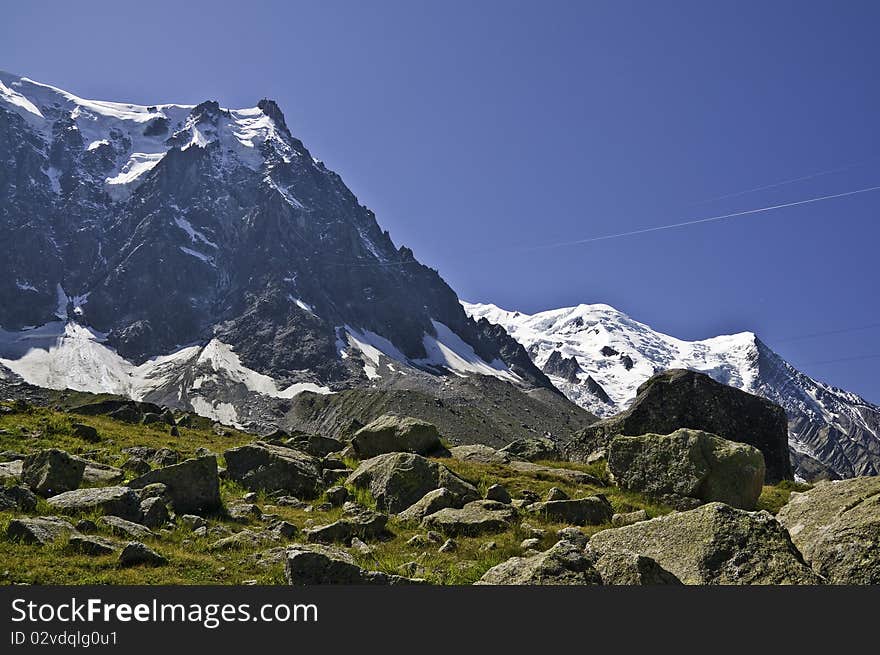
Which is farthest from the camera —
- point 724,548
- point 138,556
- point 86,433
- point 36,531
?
point 86,433

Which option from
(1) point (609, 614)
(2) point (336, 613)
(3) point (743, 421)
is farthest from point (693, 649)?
(3) point (743, 421)

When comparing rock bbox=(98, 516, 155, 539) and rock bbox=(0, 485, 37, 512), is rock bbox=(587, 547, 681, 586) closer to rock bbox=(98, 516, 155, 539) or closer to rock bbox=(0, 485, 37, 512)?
rock bbox=(98, 516, 155, 539)

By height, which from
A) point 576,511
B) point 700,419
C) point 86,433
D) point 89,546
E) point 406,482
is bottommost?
point 89,546

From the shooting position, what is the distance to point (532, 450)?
3519cm

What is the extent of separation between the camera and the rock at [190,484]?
1786 centimetres

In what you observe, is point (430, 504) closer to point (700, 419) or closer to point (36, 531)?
point (36, 531)

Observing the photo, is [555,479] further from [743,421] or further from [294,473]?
[743,421]

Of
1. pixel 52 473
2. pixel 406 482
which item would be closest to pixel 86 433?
pixel 52 473

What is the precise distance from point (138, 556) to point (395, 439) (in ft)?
60.4

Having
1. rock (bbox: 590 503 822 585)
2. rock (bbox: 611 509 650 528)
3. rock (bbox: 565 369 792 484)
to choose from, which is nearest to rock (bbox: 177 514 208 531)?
rock (bbox: 590 503 822 585)

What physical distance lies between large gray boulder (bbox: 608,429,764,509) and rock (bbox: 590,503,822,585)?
874 centimetres

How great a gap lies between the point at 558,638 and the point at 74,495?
12.2m

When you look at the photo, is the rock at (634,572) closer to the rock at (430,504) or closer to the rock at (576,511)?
the rock at (576,511)

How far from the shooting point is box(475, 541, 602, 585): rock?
10.5 metres
